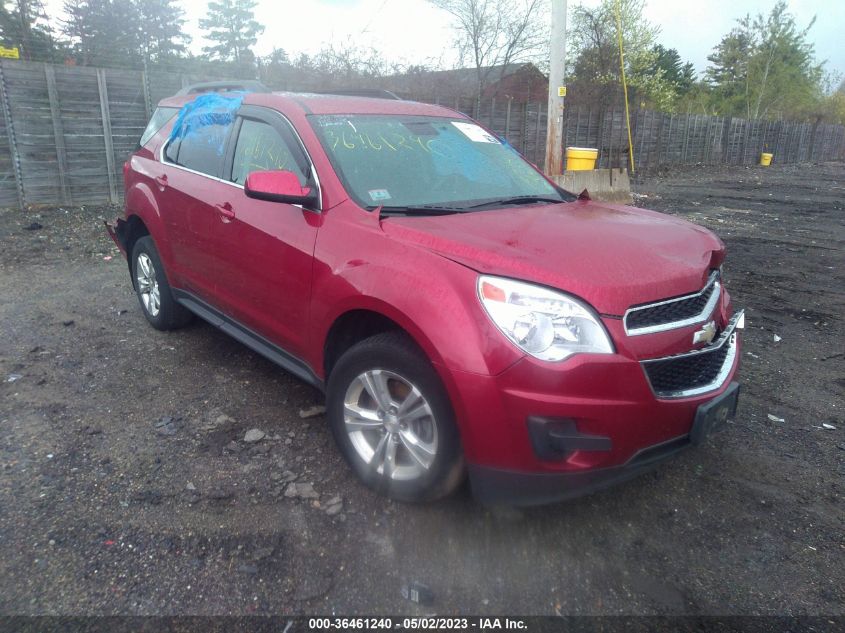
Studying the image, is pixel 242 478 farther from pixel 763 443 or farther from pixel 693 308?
pixel 763 443

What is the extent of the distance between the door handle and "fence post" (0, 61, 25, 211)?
25.6 feet

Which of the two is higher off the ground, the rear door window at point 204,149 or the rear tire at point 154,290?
the rear door window at point 204,149

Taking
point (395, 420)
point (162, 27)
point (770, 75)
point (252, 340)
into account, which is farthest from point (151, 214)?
point (770, 75)

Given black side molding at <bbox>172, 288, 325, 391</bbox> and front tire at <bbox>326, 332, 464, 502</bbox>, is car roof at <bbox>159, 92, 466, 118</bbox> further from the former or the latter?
front tire at <bbox>326, 332, 464, 502</bbox>

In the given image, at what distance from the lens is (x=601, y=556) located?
103 inches

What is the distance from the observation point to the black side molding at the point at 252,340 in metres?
3.31

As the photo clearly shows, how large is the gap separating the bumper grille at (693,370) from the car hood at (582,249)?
0.84 feet

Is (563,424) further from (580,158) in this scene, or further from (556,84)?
(580,158)

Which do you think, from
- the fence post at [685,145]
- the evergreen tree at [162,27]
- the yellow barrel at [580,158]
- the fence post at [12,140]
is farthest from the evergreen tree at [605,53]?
the fence post at [12,140]

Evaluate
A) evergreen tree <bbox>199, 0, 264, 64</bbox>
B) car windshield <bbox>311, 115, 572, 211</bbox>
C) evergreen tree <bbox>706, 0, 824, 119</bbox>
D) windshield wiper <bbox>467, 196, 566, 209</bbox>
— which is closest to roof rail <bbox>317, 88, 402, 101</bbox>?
car windshield <bbox>311, 115, 572, 211</bbox>

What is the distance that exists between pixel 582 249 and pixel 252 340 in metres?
2.07

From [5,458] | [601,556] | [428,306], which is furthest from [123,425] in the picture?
[601,556]

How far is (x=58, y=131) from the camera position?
9852 mm

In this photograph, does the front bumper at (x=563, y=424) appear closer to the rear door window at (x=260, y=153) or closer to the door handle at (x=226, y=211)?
the rear door window at (x=260, y=153)
